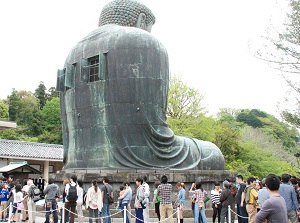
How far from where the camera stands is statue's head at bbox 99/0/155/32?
14.5 meters

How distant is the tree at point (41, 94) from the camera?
178ft

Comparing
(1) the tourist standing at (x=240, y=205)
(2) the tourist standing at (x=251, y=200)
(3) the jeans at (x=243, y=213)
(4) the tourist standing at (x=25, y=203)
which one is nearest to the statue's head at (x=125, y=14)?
(4) the tourist standing at (x=25, y=203)

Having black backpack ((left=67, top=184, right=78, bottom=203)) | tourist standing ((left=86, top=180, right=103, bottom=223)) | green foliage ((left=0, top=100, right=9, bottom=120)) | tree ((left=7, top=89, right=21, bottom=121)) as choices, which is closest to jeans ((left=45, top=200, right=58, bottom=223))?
black backpack ((left=67, top=184, right=78, bottom=203))

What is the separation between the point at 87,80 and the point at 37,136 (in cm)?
3443

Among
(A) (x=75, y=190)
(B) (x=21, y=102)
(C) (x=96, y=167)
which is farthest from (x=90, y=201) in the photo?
(B) (x=21, y=102)

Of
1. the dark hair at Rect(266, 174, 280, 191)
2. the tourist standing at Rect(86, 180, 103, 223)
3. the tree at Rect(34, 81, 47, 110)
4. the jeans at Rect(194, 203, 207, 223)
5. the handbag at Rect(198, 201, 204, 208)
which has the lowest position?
the jeans at Rect(194, 203, 207, 223)

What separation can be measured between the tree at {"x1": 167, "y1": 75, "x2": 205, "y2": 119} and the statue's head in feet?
44.3

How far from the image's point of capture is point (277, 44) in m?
12.2

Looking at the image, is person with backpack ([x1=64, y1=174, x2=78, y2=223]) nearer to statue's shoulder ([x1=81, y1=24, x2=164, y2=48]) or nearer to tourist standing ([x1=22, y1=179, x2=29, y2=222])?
tourist standing ([x1=22, y1=179, x2=29, y2=222])

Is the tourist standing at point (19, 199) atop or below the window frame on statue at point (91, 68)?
below

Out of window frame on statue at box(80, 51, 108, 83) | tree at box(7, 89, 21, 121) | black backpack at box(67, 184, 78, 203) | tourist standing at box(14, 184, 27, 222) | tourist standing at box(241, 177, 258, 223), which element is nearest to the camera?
tourist standing at box(241, 177, 258, 223)

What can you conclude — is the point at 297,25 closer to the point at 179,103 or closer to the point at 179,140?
the point at 179,140

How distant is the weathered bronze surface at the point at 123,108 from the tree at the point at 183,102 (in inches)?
562

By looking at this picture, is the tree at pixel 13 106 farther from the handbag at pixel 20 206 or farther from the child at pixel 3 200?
the handbag at pixel 20 206
